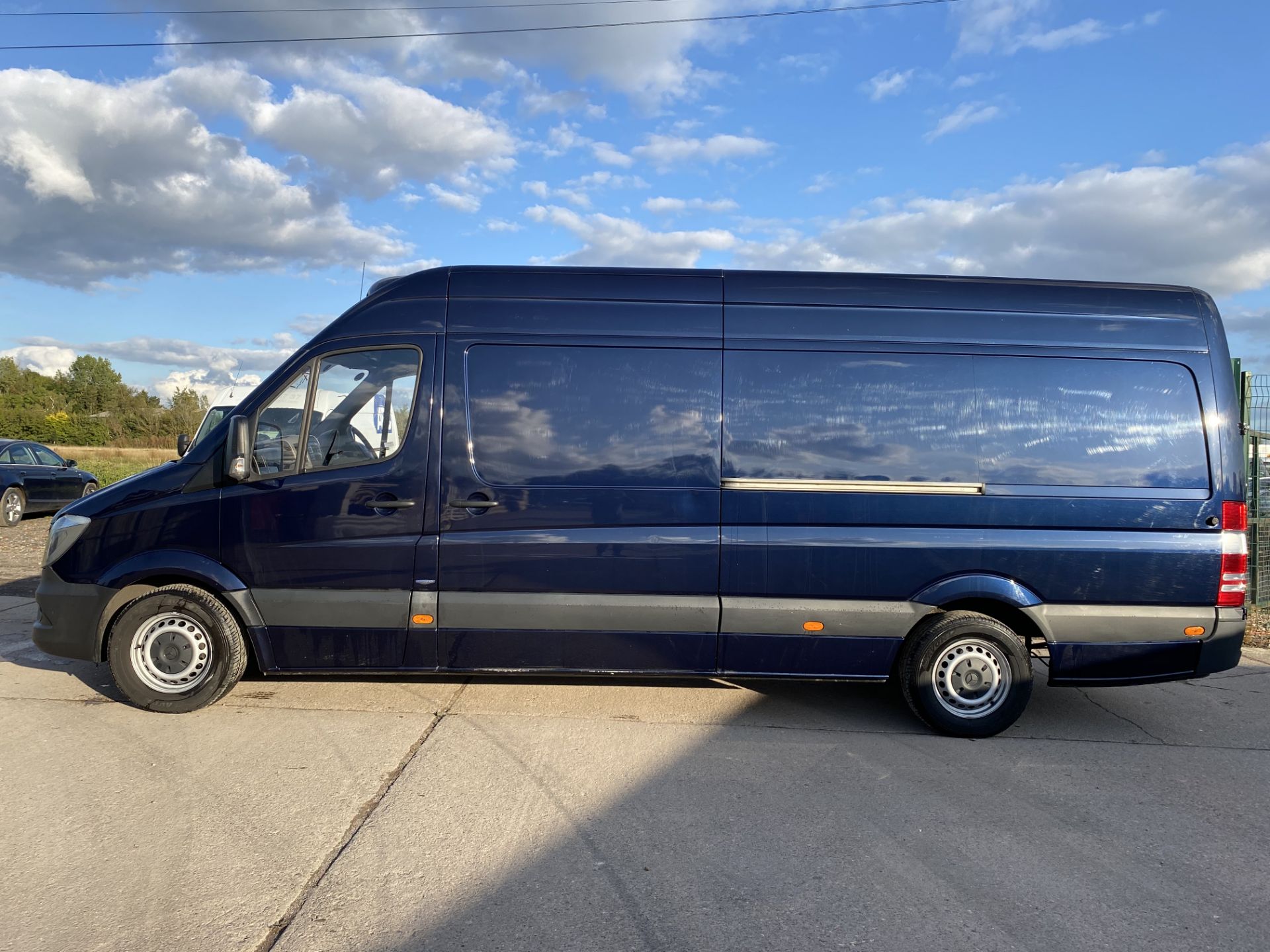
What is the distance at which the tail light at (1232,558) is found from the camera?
4.64 meters

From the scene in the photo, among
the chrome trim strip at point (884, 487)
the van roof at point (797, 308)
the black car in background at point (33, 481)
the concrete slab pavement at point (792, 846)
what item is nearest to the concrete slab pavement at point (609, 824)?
the concrete slab pavement at point (792, 846)

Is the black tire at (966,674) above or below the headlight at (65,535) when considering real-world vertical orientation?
below

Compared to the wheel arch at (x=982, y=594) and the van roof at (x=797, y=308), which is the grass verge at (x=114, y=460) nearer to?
the van roof at (x=797, y=308)

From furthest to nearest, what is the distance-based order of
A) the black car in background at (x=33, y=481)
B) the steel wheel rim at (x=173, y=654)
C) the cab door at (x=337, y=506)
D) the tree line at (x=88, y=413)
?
1. the tree line at (x=88, y=413)
2. the black car in background at (x=33, y=481)
3. the steel wheel rim at (x=173, y=654)
4. the cab door at (x=337, y=506)

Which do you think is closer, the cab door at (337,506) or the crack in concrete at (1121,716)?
the cab door at (337,506)

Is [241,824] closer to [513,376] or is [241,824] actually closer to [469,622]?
[469,622]

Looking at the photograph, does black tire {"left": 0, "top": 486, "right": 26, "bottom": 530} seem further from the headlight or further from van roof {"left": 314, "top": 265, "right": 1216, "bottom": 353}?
van roof {"left": 314, "top": 265, "right": 1216, "bottom": 353}

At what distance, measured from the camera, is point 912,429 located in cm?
468

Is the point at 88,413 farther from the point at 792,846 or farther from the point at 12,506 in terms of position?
the point at 792,846

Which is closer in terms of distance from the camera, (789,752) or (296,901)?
(296,901)

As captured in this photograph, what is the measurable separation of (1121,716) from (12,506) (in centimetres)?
1567

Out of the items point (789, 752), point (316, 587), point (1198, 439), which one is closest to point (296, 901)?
point (316, 587)

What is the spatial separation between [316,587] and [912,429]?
344 centimetres

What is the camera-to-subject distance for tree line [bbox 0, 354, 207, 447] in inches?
1906
